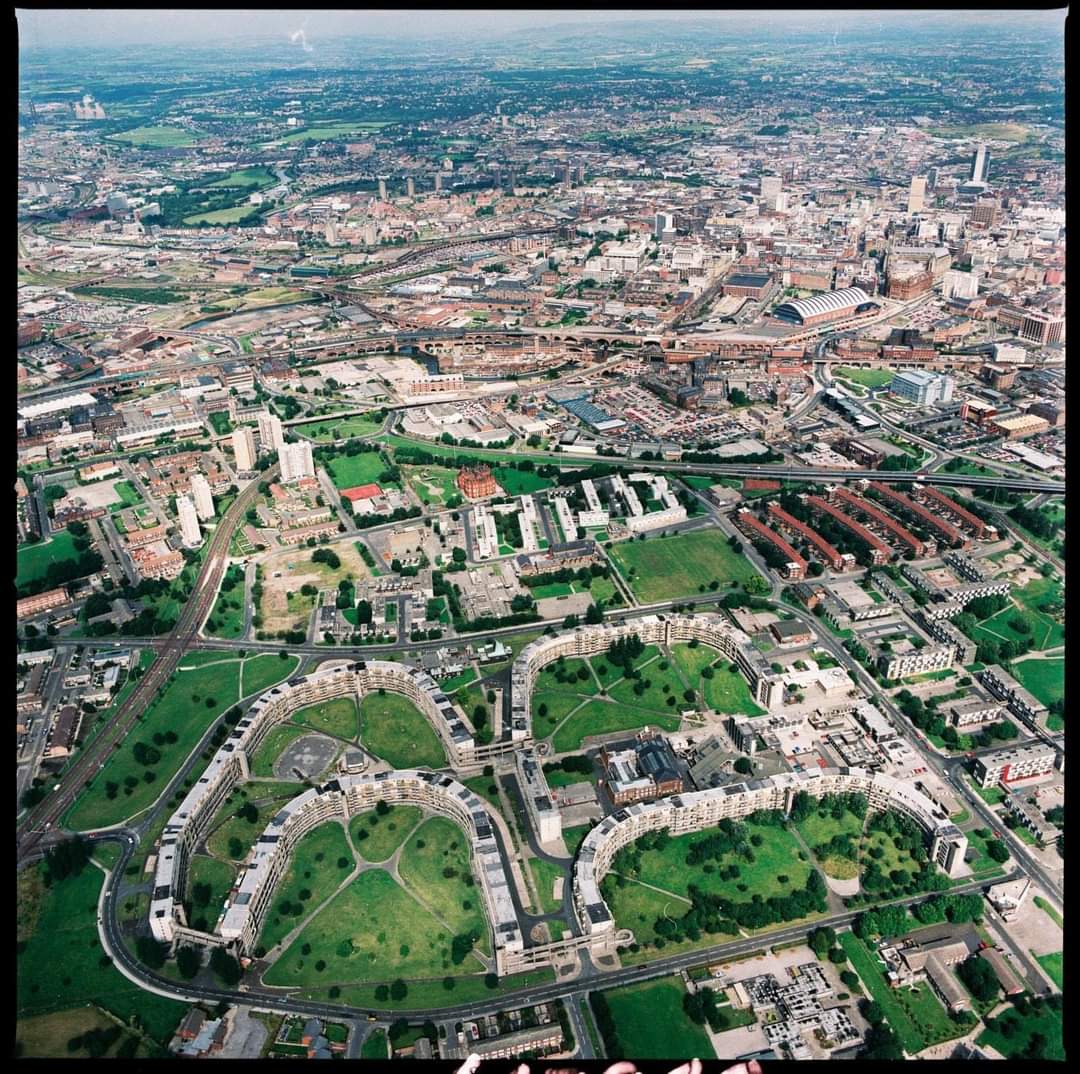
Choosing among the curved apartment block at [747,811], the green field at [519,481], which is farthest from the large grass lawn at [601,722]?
the green field at [519,481]

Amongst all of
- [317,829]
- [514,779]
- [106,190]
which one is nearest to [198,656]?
[317,829]

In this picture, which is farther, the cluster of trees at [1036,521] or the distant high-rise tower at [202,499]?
the distant high-rise tower at [202,499]

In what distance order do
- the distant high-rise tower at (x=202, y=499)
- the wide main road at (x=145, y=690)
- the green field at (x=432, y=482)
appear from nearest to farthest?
the wide main road at (x=145, y=690)
the distant high-rise tower at (x=202, y=499)
the green field at (x=432, y=482)

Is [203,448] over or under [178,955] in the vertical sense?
over

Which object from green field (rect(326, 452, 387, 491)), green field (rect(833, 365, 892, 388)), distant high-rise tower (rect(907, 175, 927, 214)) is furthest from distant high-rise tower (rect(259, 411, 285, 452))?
distant high-rise tower (rect(907, 175, 927, 214))

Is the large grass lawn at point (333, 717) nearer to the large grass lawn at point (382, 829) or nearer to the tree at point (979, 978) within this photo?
the large grass lawn at point (382, 829)

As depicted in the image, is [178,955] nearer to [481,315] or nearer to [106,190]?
[481,315]
